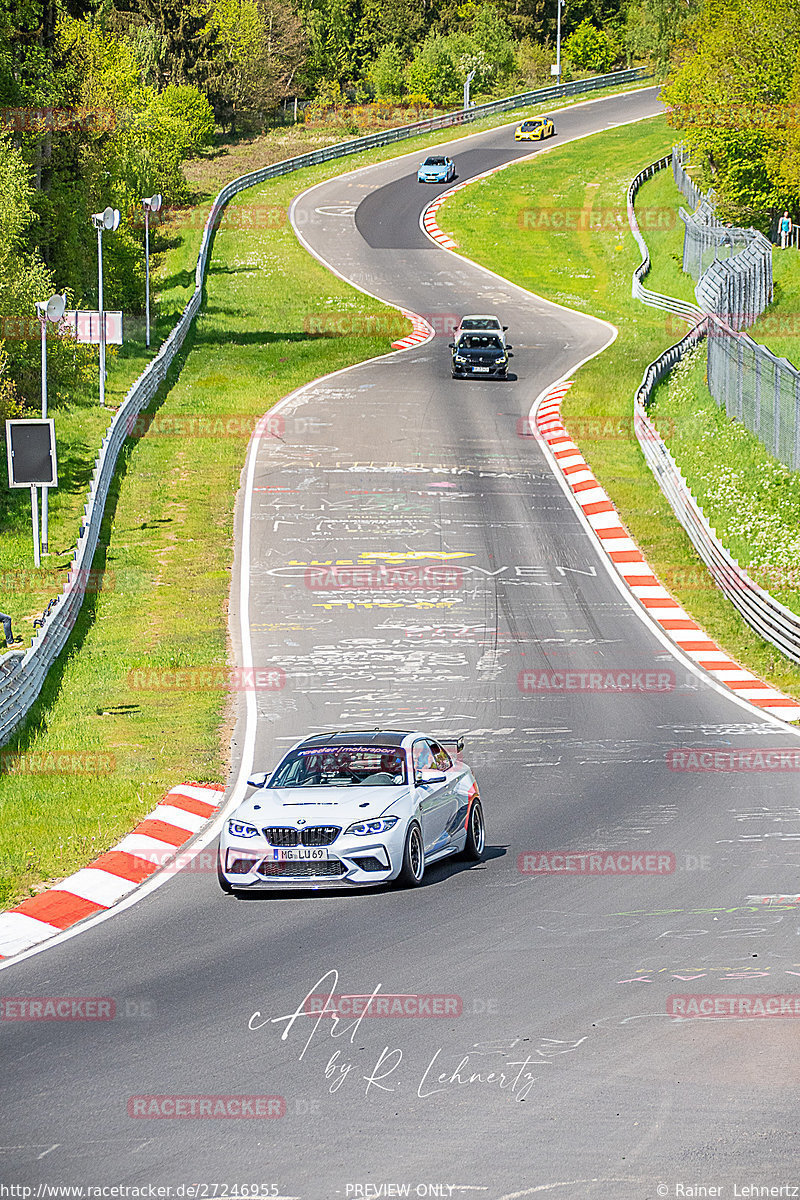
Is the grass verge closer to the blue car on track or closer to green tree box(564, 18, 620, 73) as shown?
the blue car on track

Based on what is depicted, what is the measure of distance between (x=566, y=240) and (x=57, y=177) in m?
30.7

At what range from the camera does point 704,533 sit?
30.8 m

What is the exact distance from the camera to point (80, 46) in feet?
185

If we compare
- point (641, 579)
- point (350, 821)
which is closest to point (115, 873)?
point (350, 821)

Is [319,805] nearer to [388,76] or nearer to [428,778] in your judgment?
[428,778]

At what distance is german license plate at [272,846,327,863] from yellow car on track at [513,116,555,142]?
301 ft

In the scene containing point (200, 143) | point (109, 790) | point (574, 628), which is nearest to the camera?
point (109, 790)

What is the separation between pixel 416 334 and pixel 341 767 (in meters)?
43.1

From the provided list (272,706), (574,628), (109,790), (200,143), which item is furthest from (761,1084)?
(200,143)

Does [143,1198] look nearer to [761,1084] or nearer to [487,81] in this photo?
[761,1084]

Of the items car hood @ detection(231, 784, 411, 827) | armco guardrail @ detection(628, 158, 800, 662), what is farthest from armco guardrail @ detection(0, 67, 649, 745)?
armco guardrail @ detection(628, 158, 800, 662)

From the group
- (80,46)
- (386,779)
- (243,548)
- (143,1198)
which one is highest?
(80,46)

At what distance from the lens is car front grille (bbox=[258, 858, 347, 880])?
13.0 meters

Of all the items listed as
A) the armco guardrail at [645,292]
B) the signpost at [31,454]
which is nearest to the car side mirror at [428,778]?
the signpost at [31,454]
